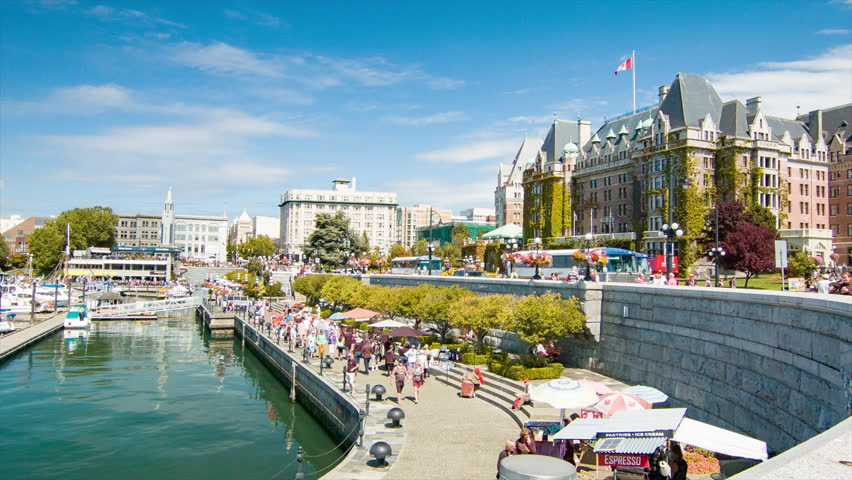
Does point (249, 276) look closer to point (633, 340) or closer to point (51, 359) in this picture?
point (51, 359)

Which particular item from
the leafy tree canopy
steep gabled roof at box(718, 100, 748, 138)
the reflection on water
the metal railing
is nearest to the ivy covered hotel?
steep gabled roof at box(718, 100, 748, 138)

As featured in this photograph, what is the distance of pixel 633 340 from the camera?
2427cm

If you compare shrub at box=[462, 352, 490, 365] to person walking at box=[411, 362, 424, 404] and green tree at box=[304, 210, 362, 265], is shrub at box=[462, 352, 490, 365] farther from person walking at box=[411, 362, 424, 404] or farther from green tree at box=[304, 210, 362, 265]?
green tree at box=[304, 210, 362, 265]

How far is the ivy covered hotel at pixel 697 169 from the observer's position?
6594 cm

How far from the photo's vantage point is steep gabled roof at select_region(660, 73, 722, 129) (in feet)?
226

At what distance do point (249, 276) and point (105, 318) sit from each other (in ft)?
73.0

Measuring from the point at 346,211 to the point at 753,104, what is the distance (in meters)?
139

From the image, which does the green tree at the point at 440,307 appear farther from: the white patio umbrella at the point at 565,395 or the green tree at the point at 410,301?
the white patio umbrella at the point at 565,395

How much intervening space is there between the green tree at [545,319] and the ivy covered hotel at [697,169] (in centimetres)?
4281

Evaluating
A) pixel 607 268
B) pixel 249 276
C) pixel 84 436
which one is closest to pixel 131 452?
pixel 84 436

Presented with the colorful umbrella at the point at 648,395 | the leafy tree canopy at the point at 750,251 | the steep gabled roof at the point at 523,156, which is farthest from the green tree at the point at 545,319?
the steep gabled roof at the point at 523,156

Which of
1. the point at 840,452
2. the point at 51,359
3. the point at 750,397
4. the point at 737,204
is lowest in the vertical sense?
the point at 51,359

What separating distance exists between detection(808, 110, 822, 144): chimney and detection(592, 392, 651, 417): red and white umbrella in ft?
258

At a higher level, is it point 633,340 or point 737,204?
point 737,204
